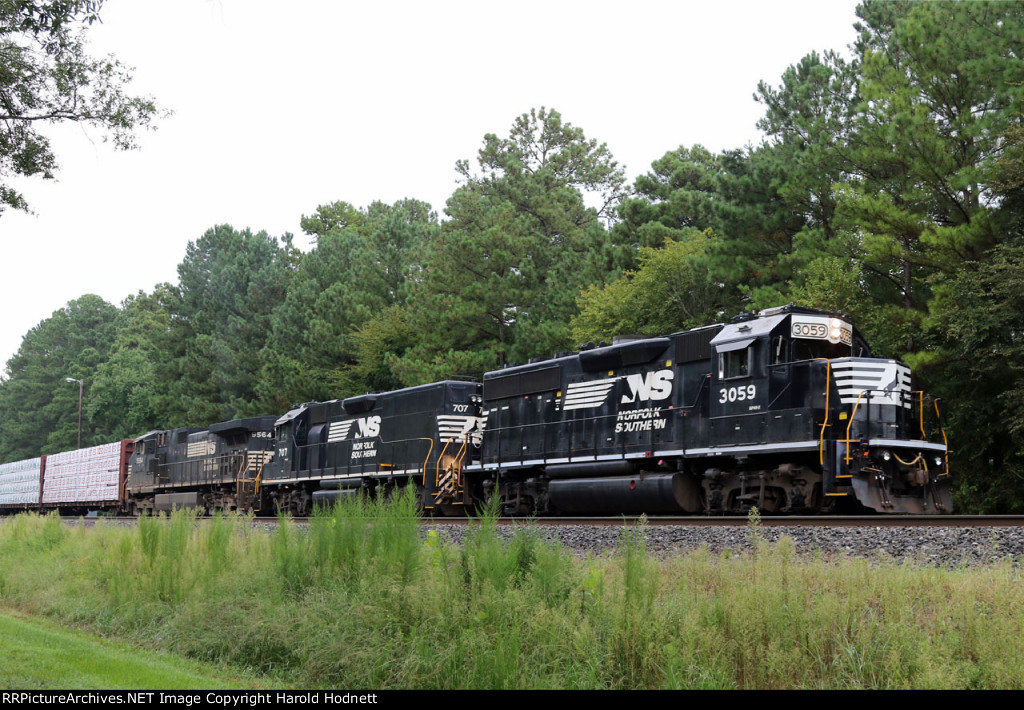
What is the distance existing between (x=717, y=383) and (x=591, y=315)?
18.0m

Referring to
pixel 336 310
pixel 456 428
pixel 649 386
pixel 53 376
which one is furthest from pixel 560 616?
pixel 53 376

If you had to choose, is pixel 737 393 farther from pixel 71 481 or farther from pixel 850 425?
pixel 71 481

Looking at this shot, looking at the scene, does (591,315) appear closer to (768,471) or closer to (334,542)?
(768,471)

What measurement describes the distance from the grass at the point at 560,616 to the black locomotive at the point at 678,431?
1.94 metres

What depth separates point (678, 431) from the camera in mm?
16125

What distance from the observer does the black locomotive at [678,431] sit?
14.0 metres

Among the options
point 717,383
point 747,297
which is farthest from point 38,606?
point 747,297

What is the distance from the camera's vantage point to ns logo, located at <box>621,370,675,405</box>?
54.7 feet

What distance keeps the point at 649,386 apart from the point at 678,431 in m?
1.21

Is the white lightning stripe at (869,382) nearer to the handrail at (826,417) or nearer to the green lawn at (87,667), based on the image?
the handrail at (826,417)

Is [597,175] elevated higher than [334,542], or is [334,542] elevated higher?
[597,175]

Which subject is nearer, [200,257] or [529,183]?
[529,183]
